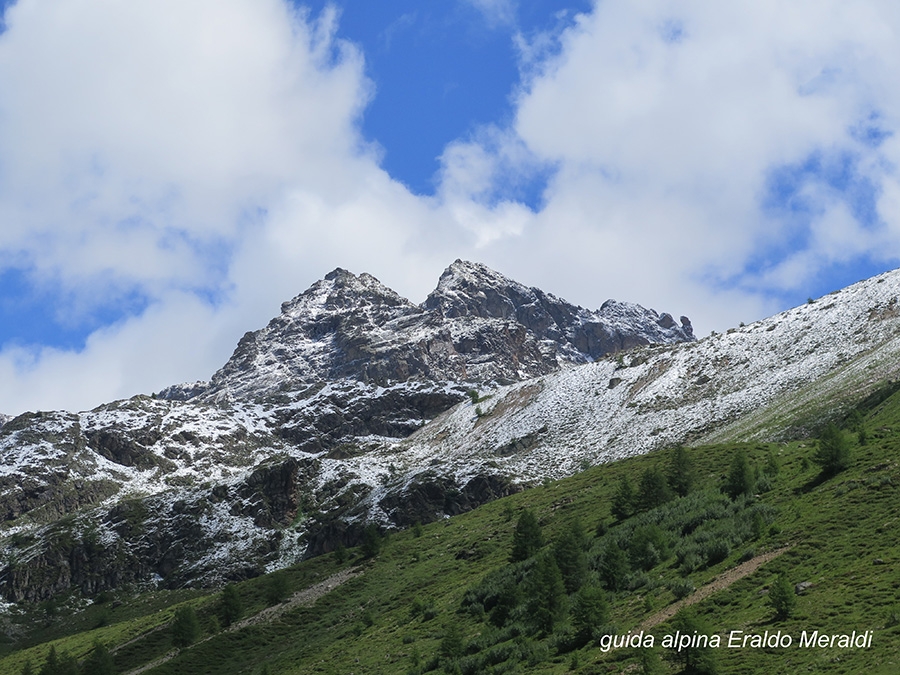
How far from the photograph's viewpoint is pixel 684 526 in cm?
7775

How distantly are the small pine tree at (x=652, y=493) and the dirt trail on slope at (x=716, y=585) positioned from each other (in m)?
37.1

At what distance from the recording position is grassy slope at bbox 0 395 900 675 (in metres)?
47.7

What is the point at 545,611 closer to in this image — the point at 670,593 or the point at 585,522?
the point at 670,593

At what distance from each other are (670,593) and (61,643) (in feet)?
419

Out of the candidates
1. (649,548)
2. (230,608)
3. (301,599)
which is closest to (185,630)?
(230,608)

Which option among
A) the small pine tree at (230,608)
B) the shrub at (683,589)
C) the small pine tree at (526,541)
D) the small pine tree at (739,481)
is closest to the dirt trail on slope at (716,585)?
the shrub at (683,589)

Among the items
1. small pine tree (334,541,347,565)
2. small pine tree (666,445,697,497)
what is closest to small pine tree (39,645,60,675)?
small pine tree (334,541,347,565)

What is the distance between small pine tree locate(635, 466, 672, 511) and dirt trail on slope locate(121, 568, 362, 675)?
5383cm

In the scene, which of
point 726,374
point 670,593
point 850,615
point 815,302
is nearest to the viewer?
point 850,615

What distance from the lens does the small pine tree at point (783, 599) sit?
4856 cm

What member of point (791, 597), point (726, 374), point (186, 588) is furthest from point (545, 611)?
point (186, 588)

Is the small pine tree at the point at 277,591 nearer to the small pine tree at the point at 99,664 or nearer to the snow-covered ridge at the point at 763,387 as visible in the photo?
the small pine tree at the point at 99,664

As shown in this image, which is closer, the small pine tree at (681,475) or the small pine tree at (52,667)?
the small pine tree at (681,475)

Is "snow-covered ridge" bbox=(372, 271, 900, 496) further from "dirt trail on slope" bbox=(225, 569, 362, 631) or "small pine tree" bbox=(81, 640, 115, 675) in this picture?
"small pine tree" bbox=(81, 640, 115, 675)
